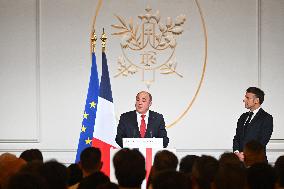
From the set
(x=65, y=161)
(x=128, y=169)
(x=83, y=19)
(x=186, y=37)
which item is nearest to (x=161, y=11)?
(x=186, y=37)

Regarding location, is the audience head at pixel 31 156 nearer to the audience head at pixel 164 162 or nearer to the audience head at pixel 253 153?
the audience head at pixel 164 162

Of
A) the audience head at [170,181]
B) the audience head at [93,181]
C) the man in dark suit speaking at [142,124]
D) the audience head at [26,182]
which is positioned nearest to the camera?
the audience head at [26,182]

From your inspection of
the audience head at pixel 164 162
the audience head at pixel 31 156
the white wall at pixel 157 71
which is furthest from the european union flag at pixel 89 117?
the audience head at pixel 164 162

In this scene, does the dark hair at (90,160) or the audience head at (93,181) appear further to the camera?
the dark hair at (90,160)

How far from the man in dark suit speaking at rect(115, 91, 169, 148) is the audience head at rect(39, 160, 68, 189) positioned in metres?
2.75

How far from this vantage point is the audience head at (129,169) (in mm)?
3115

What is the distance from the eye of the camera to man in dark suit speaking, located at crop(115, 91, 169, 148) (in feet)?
19.3

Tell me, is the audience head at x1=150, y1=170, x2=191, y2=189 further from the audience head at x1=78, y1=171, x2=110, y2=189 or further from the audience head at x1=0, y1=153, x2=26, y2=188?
the audience head at x1=0, y1=153, x2=26, y2=188

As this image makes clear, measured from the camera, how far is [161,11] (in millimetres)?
7512

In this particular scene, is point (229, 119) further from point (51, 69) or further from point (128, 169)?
point (128, 169)

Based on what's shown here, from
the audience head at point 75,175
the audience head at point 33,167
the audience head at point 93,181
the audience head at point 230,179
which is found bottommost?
the audience head at point 75,175

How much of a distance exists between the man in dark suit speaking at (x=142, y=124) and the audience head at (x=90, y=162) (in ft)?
7.12

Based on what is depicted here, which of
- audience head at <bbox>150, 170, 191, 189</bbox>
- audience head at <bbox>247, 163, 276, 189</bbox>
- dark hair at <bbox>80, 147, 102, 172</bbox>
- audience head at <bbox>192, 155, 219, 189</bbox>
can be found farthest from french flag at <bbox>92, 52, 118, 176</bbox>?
audience head at <bbox>150, 170, 191, 189</bbox>

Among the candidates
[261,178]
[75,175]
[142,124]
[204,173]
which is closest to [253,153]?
[204,173]
